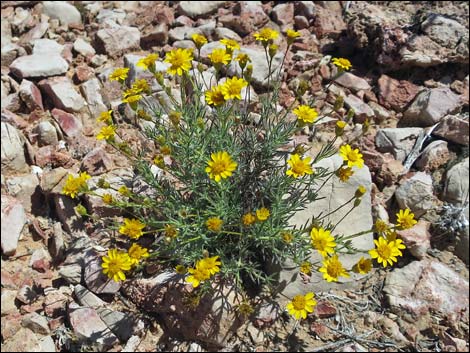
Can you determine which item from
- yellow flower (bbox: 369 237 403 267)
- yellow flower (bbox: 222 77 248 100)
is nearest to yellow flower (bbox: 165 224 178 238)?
yellow flower (bbox: 222 77 248 100)

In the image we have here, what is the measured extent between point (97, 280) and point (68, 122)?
6.27 feet

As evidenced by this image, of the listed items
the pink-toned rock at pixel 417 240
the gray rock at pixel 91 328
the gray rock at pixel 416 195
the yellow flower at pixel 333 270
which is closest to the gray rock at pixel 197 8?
the gray rock at pixel 416 195

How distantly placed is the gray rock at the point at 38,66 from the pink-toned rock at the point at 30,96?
201 millimetres

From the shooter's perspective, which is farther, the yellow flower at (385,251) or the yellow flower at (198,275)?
the yellow flower at (385,251)

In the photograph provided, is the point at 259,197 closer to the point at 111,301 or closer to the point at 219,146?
the point at 219,146

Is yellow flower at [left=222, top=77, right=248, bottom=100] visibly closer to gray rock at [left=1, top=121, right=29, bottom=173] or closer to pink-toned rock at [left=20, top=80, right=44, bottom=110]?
gray rock at [left=1, top=121, right=29, bottom=173]

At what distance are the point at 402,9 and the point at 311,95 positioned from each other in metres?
1.62

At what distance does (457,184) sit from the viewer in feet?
14.3

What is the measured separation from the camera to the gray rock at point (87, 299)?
3736 millimetres

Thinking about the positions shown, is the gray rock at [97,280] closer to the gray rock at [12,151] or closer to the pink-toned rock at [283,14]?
the gray rock at [12,151]

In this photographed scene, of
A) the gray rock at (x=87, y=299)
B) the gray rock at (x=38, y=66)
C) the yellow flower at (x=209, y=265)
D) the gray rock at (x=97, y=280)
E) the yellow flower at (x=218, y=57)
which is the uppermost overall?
the yellow flower at (x=218, y=57)

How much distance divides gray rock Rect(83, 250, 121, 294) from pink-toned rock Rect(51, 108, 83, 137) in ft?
5.25

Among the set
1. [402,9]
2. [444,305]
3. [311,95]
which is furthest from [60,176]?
[402,9]

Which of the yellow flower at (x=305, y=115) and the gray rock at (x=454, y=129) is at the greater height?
the yellow flower at (x=305, y=115)
